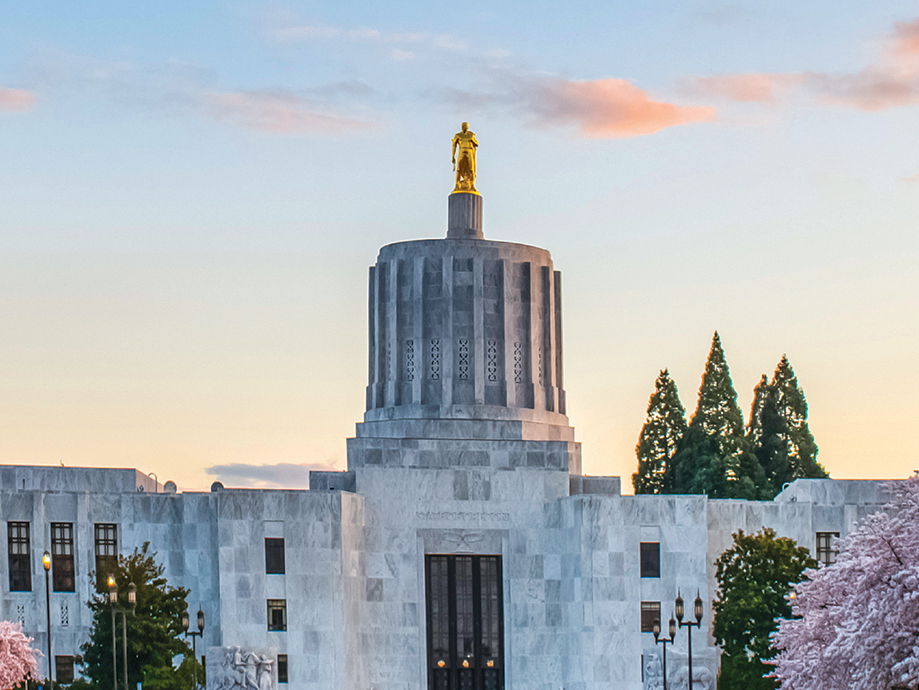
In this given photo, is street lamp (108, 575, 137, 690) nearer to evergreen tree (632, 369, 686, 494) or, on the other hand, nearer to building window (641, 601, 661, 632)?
building window (641, 601, 661, 632)

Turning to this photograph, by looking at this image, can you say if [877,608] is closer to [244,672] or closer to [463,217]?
[244,672]

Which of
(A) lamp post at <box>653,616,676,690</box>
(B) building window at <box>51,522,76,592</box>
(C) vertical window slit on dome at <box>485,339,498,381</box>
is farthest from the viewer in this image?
(C) vertical window slit on dome at <box>485,339,498,381</box>

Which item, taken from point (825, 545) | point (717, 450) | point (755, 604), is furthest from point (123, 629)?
point (717, 450)

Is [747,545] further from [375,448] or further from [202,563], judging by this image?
[202,563]

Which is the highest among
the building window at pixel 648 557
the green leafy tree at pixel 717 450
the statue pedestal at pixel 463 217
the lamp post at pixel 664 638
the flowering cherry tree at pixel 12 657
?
the statue pedestal at pixel 463 217

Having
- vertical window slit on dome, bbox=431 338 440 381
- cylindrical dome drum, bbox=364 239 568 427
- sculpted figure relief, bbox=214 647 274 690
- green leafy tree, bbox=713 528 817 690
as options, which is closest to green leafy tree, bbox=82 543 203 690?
sculpted figure relief, bbox=214 647 274 690

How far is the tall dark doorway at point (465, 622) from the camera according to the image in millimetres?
82875

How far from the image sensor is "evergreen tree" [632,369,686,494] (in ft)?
381

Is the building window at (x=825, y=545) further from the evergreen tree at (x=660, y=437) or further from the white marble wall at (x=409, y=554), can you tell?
the evergreen tree at (x=660, y=437)

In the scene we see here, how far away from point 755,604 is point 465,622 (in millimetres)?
13205

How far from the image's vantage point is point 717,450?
113375 mm

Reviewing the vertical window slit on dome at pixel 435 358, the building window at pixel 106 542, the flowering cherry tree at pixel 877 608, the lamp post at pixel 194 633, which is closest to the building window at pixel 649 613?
the vertical window slit on dome at pixel 435 358

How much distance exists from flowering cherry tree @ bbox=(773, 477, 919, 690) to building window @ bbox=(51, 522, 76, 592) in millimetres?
37888

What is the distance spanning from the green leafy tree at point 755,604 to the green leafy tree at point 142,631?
762 inches
